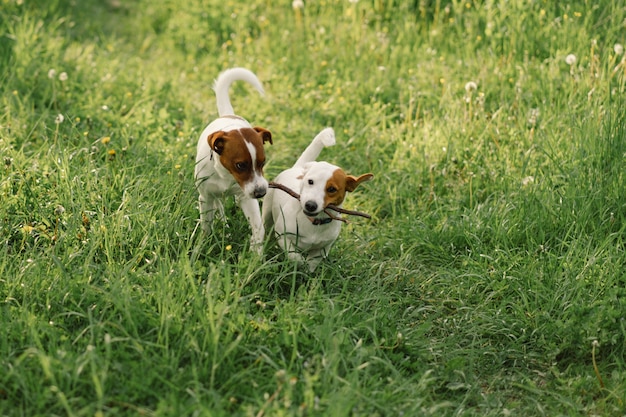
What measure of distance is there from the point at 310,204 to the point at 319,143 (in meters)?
0.49

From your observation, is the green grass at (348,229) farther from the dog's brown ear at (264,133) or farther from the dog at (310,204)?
the dog's brown ear at (264,133)

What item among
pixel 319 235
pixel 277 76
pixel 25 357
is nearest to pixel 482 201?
pixel 319 235

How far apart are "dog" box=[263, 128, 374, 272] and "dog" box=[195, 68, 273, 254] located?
0.13m

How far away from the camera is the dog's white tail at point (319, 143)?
3910 millimetres

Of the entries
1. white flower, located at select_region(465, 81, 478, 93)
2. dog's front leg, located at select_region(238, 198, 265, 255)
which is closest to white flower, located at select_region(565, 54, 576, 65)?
white flower, located at select_region(465, 81, 478, 93)

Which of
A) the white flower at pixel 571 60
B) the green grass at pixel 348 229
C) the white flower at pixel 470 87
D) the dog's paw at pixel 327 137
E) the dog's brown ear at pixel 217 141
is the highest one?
the dog's brown ear at pixel 217 141

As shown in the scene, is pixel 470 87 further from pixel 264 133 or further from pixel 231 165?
pixel 231 165

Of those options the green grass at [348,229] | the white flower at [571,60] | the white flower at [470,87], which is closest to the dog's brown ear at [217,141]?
the green grass at [348,229]

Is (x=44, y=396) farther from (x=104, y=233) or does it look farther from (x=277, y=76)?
(x=277, y=76)

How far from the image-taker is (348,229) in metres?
4.56

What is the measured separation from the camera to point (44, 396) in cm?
289

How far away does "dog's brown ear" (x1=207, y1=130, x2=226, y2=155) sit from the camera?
3.69 metres

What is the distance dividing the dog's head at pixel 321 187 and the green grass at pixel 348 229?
14.6 inches

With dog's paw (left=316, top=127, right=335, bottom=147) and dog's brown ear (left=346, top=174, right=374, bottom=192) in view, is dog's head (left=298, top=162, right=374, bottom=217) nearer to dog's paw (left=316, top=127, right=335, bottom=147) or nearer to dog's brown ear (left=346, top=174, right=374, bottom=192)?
dog's brown ear (left=346, top=174, right=374, bottom=192)
